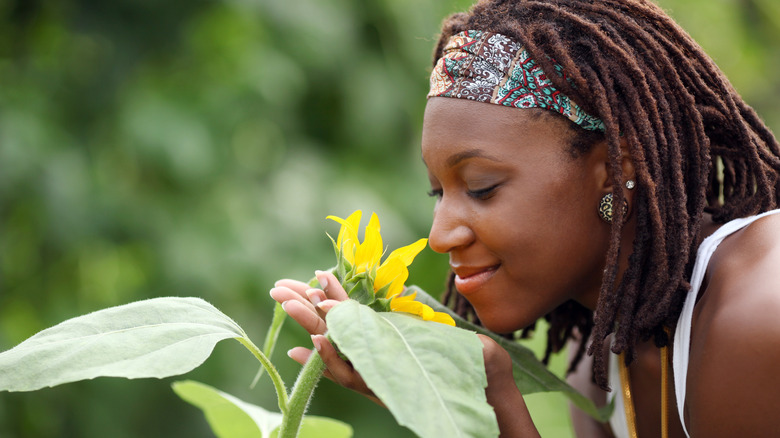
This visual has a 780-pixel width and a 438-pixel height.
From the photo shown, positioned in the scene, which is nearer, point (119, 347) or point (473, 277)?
point (119, 347)

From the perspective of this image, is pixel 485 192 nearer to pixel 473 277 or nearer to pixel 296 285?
pixel 473 277

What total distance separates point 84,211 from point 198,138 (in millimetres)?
438

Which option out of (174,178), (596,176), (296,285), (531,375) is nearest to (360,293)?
(296,285)

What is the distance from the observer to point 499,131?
1428 mm

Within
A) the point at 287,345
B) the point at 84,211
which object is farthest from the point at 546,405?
the point at 84,211

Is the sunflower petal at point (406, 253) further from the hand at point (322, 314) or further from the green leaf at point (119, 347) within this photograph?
the green leaf at point (119, 347)

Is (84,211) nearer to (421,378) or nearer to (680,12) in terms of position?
(421,378)

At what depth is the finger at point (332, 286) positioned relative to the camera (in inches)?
46.2

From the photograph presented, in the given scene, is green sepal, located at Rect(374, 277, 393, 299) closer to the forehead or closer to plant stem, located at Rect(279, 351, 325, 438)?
plant stem, located at Rect(279, 351, 325, 438)

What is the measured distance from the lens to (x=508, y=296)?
148cm

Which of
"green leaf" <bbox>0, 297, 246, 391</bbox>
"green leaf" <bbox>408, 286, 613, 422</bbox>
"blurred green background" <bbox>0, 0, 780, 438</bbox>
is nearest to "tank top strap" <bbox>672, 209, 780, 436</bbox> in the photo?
"green leaf" <bbox>408, 286, 613, 422</bbox>

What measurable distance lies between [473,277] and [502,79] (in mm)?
354

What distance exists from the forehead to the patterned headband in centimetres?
2

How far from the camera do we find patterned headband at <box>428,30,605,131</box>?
4.75 ft
